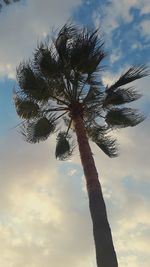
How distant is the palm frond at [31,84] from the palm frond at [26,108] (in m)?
0.46

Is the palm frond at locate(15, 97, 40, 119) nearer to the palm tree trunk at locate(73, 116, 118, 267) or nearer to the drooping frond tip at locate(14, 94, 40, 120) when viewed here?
the drooping frond tip at locate(14, 94, 40, 120)

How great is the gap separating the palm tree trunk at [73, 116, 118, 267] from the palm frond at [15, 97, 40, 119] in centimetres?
182

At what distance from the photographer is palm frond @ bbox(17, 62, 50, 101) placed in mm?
17391

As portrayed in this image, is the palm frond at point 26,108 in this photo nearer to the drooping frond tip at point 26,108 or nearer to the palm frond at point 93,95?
the drooping frond tip at point 26,108

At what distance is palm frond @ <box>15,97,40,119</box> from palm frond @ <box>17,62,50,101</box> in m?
0.46

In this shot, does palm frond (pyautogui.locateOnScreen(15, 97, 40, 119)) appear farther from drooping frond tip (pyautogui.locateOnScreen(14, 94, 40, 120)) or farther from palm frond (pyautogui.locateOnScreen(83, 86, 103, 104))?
palm frond (pyautogui.locateOnScreen(83, 86, 103, 104))

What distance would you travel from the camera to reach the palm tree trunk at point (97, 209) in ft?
44.2

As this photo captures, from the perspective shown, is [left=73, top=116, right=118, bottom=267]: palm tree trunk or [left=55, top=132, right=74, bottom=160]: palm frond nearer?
[left=73, top=116, right=118, bottom=267]: palm tree trunk

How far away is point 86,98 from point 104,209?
4.91 metres

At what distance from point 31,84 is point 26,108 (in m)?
1.10

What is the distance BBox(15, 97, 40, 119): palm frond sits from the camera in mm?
18062

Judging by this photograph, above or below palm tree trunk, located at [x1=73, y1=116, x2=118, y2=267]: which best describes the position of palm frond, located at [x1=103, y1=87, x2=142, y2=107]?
above

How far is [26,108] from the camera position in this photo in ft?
59.3

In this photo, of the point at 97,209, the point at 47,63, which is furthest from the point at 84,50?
the point at 97,209
